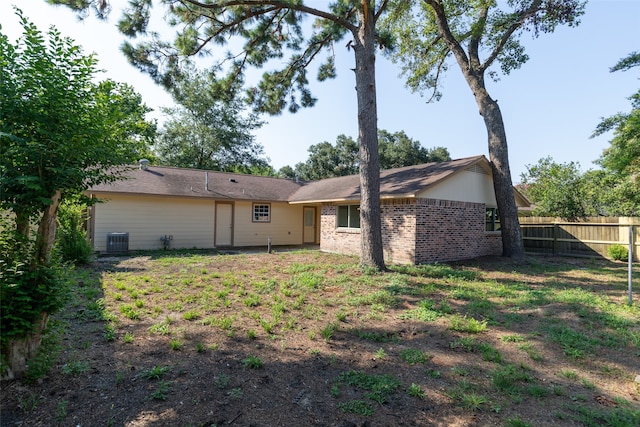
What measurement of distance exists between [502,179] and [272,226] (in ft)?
34.9

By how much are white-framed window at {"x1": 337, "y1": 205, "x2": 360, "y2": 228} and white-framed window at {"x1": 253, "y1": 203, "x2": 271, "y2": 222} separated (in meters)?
4.96

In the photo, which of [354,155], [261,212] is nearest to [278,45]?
[261,212]

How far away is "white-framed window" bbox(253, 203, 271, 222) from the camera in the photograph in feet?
55.2

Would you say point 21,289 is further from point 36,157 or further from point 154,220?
point 154,220

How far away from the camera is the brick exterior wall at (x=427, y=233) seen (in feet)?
35.8

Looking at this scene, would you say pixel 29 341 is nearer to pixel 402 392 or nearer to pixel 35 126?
pixel 35 126

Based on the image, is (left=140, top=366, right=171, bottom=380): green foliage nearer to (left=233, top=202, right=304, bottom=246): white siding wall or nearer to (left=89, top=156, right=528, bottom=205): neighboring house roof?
(left=89, top=156, right=528, bottom=205): neighboring house roof

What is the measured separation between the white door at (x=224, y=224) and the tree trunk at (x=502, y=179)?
1164 centimetres

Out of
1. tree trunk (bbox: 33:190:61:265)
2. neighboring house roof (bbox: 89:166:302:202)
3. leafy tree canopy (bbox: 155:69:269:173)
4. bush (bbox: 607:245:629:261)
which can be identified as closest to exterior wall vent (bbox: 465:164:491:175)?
bush (bbox: 607:245:629:261)

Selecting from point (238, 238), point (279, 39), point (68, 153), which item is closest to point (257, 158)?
point (238, 238)

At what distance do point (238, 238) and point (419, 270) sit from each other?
9603 millimetres

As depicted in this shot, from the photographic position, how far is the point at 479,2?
13336 mm

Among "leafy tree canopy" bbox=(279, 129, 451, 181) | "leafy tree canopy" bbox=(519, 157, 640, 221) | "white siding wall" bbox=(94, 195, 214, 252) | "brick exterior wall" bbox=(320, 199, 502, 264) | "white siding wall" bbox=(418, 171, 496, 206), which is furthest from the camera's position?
"leafy tree canopy" bbox=(279, 129, 451, 181)

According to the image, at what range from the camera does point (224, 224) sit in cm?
1605
